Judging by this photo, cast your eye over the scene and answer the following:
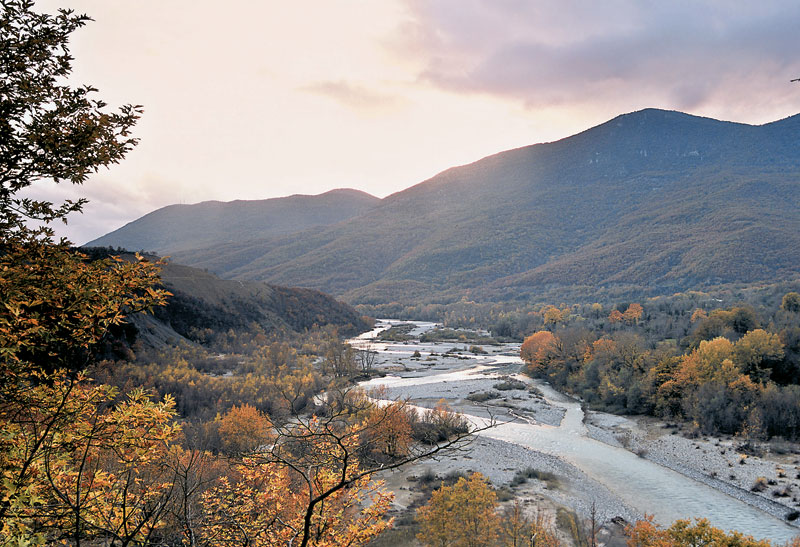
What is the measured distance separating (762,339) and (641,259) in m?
127

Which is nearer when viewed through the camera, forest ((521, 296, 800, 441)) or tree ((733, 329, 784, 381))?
forest ((521, 296, 800, 441))

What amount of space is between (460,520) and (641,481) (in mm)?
13347

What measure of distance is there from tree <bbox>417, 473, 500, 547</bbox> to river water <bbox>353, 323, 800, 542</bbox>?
12.9 feet

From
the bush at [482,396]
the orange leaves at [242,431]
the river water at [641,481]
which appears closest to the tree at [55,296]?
the river water at [641,481]

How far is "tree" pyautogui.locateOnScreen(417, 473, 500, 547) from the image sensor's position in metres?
15.3

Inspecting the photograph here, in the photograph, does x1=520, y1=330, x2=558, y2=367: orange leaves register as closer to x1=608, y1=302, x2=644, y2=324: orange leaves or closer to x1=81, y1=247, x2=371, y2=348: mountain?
x1=608, y1=302, x2=644, y2=324: orange leaves

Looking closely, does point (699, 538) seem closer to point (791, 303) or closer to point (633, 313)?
point (791, 303)

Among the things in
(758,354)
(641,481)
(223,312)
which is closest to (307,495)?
(641,481)

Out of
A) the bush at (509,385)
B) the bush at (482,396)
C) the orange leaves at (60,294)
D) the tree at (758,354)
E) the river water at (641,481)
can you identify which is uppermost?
the orange leaves at (60,294)

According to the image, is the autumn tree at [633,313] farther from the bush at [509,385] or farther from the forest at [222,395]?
the bush at [509,385]

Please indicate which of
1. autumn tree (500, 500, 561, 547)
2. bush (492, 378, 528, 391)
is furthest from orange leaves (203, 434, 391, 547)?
bush (492, 378, 528, 391)

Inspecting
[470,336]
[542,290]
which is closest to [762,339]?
[470,336]

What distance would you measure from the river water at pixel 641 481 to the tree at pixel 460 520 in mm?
3942

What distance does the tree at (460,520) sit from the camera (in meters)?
15.3
